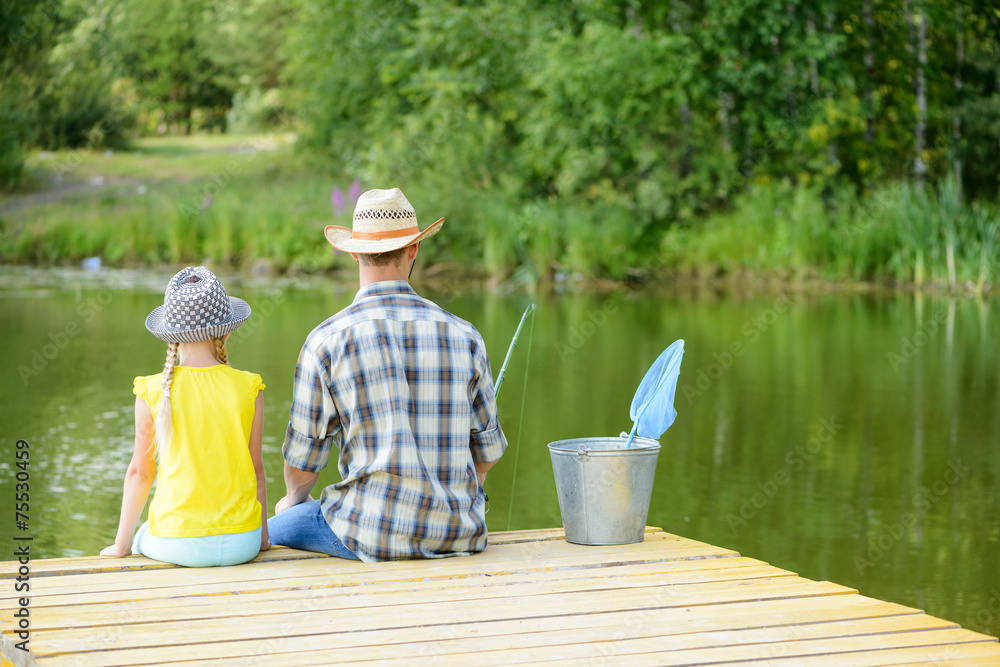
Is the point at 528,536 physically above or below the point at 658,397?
below

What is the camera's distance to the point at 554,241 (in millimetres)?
18188

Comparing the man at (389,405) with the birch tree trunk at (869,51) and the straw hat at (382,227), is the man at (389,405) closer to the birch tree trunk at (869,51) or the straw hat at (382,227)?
the straw hat at (382,227)

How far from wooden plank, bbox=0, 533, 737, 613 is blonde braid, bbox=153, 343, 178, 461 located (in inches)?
12.8

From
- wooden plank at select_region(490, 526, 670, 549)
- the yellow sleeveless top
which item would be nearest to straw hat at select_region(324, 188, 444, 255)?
the yellow sleeveless top

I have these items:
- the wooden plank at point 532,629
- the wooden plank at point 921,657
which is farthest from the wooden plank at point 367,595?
the wooden plank at point 921,657

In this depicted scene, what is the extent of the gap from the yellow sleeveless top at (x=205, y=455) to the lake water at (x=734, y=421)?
185 cm

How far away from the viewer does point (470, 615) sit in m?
2.69

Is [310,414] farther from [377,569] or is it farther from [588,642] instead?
[588,642]

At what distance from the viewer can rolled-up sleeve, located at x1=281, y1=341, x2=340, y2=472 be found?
3045mm

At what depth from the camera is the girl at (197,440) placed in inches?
119

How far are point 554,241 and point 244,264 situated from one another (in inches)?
209

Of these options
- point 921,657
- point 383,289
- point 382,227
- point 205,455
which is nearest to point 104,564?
point 205,455

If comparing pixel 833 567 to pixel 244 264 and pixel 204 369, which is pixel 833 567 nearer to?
pixel 204 369

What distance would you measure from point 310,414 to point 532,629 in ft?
2.72
